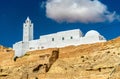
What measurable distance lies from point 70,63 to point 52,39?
5993mm

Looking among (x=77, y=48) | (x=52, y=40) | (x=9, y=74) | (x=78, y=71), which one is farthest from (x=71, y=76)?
(x=9, y=74)

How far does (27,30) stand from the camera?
55.2 m

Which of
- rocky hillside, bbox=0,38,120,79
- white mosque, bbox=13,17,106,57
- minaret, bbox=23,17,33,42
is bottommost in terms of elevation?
rocky hillside, bbox=0,38,120,79

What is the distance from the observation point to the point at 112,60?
138ft

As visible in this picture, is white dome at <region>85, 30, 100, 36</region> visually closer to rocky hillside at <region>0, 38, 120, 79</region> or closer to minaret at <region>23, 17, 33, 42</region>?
rocky hillside at <region>0, 38, 120, 79</region>

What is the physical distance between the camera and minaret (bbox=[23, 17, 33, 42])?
54.5m

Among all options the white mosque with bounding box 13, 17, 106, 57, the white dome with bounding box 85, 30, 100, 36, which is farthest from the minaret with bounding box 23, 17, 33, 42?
the white dome with bounding box 85, 30, 100, 36

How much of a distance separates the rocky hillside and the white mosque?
0.87m

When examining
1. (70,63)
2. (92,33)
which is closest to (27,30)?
(92,33)

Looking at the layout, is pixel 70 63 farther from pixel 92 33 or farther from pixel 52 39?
pixel 52 39

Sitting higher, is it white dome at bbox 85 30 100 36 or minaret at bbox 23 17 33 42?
minaret at bbox 23 17 33 42

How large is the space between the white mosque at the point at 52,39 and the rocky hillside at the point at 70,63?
2.85 ft

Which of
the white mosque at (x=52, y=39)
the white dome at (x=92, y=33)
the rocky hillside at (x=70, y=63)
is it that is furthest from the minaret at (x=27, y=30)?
the white dome at (x=92, y=33)

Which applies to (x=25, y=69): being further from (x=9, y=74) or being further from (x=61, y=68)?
(x=61, y=68)
